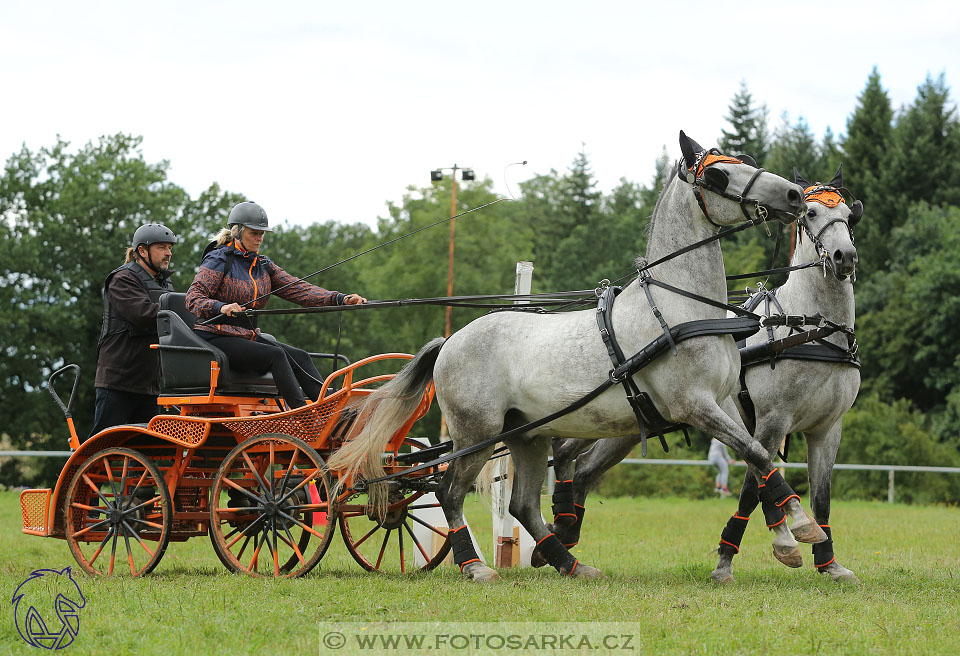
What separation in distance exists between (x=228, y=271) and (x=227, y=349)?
0.60 meters

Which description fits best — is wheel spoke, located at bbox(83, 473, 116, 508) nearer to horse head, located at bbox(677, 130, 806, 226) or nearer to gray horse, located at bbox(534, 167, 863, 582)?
gray horse, located at bbox(534, 167, 863, 582)

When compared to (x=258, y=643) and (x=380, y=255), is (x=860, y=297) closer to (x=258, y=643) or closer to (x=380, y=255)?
(x=380, y=255)

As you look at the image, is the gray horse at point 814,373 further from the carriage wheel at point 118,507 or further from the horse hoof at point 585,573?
the carriage wheel at point 118,507

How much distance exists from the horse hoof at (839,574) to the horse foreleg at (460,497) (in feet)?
7.31

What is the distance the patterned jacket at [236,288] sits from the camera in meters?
7.45

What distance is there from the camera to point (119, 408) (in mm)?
8016

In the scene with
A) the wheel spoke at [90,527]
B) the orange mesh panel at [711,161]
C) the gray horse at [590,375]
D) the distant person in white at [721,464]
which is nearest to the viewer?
the gray horse at [590,375]

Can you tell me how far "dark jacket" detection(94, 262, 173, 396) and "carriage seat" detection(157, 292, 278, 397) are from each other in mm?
396

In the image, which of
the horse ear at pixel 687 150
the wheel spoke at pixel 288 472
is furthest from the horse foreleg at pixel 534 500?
the horse ear at pixel 687 150

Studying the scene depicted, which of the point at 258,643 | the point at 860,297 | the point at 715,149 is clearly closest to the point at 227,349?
the point at 258,643

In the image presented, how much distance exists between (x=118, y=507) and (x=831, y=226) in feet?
17.0

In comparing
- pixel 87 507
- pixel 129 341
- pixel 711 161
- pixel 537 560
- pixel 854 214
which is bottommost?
pixel 537 560

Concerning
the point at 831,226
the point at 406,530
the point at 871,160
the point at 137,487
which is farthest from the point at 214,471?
the point at 871,160

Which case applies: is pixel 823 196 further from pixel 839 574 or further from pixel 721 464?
pixel 721 464
